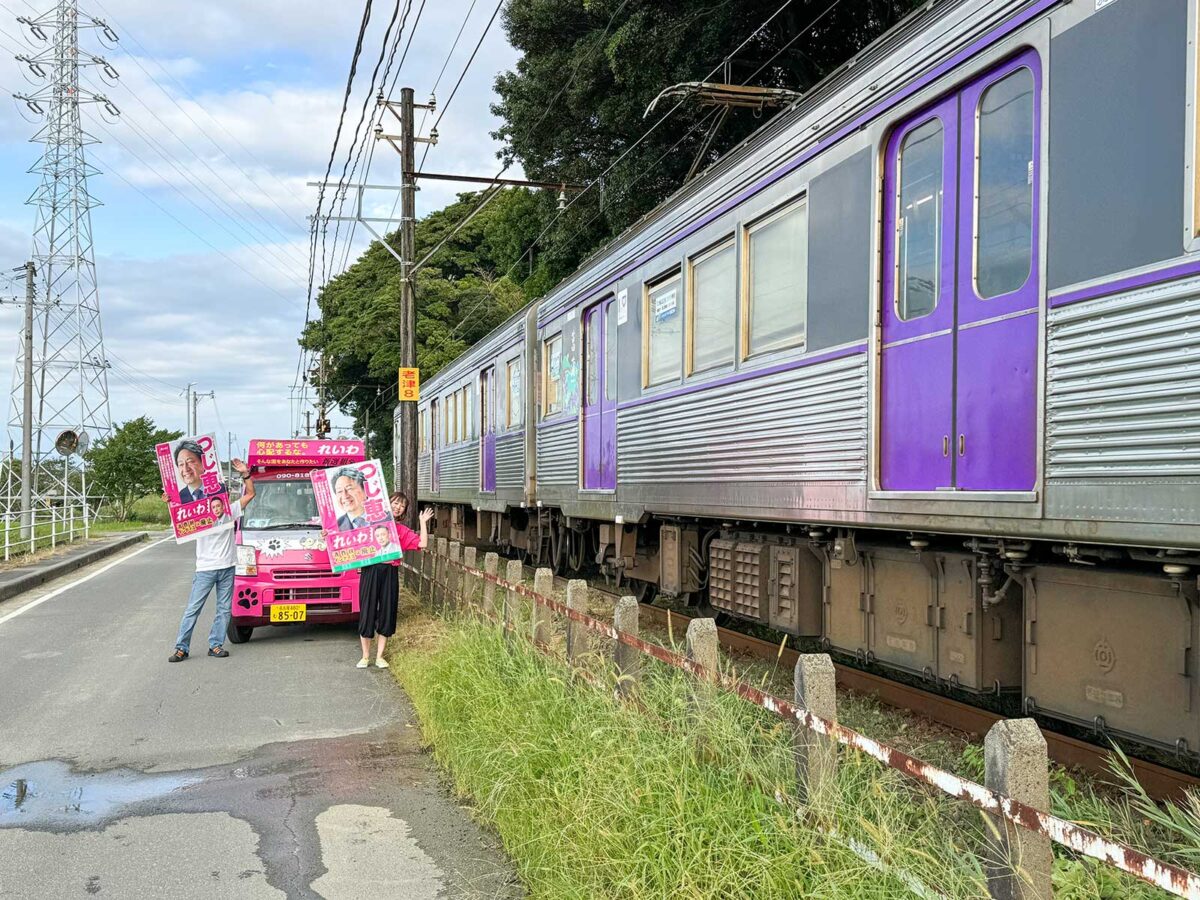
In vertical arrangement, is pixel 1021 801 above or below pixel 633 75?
below

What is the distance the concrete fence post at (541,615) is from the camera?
6.15 m

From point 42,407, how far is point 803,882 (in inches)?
1210

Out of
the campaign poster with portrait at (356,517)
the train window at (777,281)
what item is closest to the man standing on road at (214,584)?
the campaign poster with portrait at (356,517)

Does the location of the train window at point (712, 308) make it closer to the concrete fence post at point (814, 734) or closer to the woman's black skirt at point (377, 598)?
the woman's black skirt at point (377, 598)

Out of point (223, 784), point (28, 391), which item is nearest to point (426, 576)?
point (223, 784)

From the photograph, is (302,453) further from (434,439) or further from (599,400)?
(434,439)

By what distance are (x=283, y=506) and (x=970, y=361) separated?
25.5ft

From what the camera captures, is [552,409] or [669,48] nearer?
[552,409]

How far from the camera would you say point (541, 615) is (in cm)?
623

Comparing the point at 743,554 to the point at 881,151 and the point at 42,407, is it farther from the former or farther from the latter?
the point at 42,407

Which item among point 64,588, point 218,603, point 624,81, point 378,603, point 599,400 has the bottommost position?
point 64,588

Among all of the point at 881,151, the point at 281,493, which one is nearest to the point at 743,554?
the point at 881,151

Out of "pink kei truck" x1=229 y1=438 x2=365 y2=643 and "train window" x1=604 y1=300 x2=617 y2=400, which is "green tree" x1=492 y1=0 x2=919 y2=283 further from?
"pink kei truck" x1=229 y1=438 x2=365 y2=643

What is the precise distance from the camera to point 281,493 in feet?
35.2
